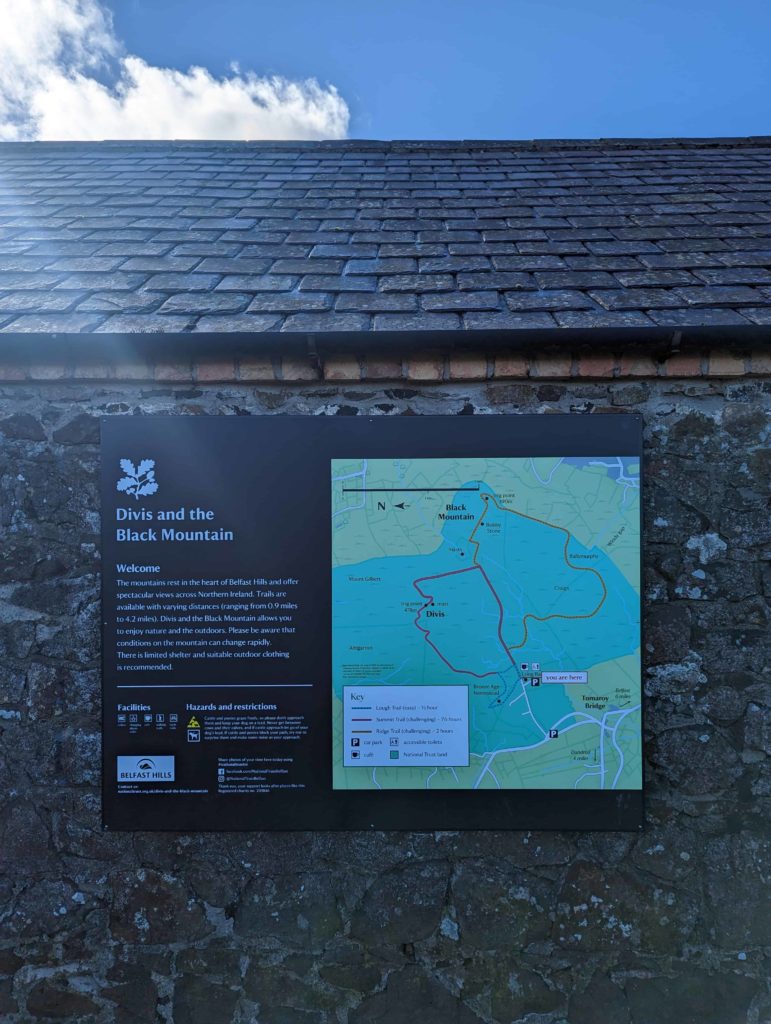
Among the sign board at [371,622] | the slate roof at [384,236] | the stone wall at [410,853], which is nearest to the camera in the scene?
the stone wall at [410,853]

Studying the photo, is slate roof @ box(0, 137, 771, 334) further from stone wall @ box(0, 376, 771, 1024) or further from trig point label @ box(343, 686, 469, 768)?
trig point label @ box(343, 686, 469, 768)

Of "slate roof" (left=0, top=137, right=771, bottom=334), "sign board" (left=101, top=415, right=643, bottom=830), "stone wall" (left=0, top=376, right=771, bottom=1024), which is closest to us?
"stone wall" (left=0, top=376, right=771, bottom=1024)

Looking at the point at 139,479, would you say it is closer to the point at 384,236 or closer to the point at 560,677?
the point at 560,677

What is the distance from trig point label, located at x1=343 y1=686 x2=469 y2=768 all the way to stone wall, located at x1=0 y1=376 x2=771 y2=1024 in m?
0.35

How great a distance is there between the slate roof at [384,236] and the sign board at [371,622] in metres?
0.62

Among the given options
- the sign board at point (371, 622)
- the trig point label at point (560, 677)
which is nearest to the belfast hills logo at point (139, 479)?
the sign board at point (371, 622)

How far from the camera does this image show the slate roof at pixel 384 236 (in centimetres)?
339

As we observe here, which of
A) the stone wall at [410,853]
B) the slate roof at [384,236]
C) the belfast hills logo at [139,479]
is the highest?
the slate roof at [384,236]

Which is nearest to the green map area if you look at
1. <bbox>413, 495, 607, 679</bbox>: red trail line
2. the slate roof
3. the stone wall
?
<bbox>413, 495, 607, 679</bbox>: red trail line

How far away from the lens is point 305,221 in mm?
4691

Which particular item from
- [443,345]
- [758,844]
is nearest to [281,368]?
[443,345]

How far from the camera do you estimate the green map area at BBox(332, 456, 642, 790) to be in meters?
3.15

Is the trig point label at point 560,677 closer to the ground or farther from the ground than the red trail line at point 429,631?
closer to the ground

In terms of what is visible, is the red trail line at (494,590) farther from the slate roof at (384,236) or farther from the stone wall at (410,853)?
the slate roof at (384,236)
